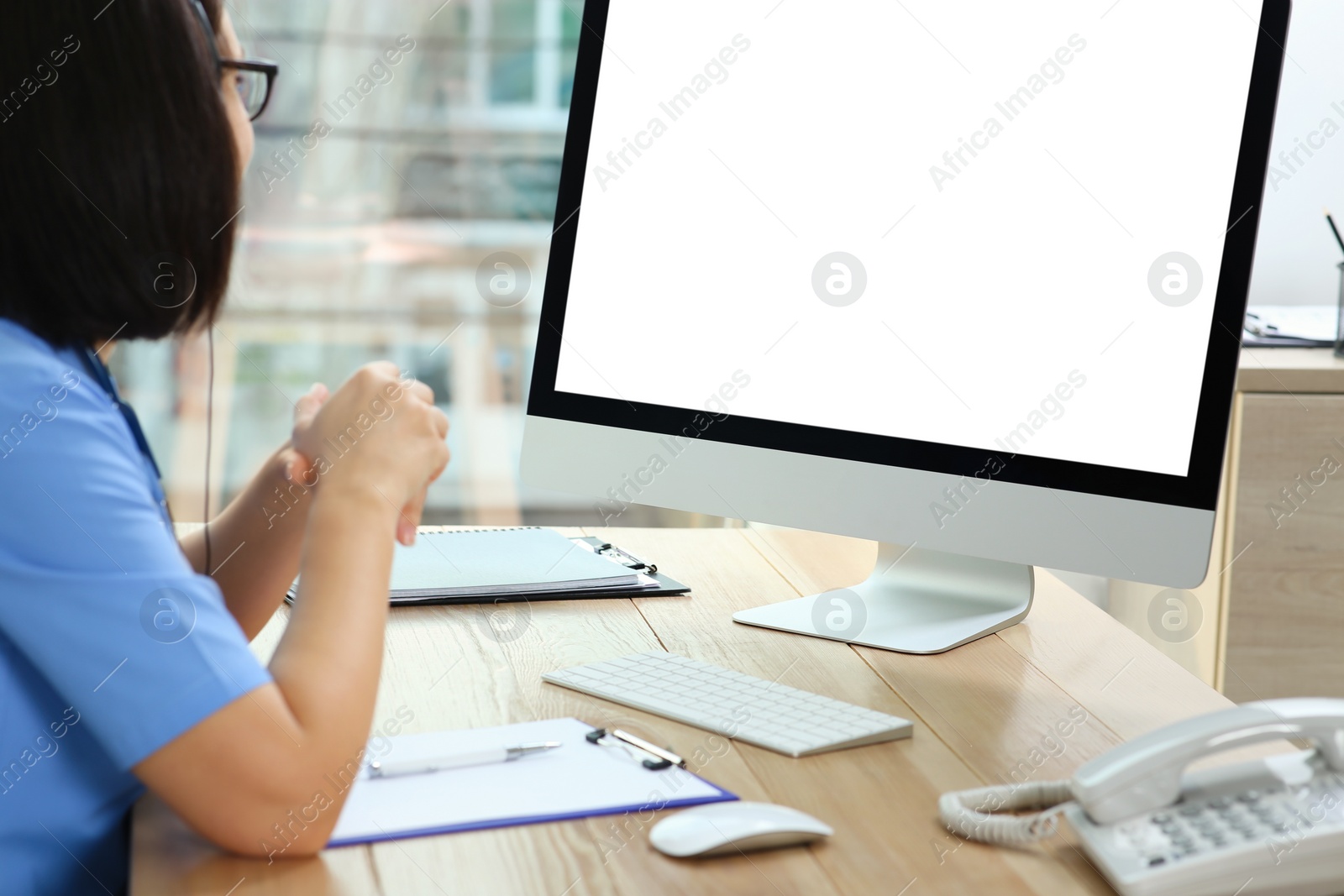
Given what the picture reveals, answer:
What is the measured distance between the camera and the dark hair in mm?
649

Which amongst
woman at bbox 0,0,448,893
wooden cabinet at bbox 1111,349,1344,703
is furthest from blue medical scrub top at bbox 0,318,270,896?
wooden cabinet at bbox 1111,349,1344,703

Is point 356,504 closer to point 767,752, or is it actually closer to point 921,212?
point 767,752

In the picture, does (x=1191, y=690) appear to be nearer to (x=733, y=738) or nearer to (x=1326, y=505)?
(x=733, y=738)

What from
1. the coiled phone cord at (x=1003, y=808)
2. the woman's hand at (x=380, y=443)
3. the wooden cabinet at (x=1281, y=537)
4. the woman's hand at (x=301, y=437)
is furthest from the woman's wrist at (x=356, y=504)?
the wooden cabinet at (x=1281, y=537)

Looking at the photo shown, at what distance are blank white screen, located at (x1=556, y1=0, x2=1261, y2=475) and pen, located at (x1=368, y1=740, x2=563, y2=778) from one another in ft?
1.19

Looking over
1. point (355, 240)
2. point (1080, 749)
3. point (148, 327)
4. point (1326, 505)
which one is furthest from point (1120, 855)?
point (355, 240)

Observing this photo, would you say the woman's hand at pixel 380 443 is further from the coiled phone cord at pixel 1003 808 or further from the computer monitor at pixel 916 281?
the coiled phone cord at pixel 1003 808

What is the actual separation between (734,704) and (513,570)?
14.7 inches

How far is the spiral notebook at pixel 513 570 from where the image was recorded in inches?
40.1

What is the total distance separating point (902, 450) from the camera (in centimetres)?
88

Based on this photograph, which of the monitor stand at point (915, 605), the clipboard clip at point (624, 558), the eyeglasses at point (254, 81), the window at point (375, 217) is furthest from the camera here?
the window at point (375, 217)

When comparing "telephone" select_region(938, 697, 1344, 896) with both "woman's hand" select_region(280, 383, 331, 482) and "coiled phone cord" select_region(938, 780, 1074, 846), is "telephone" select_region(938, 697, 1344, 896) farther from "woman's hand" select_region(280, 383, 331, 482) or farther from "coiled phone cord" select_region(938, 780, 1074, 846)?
"woman's hand" select_region(280, 383, 331, 482)

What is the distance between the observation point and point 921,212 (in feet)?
2.86

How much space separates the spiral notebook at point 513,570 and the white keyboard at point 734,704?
0.19m
